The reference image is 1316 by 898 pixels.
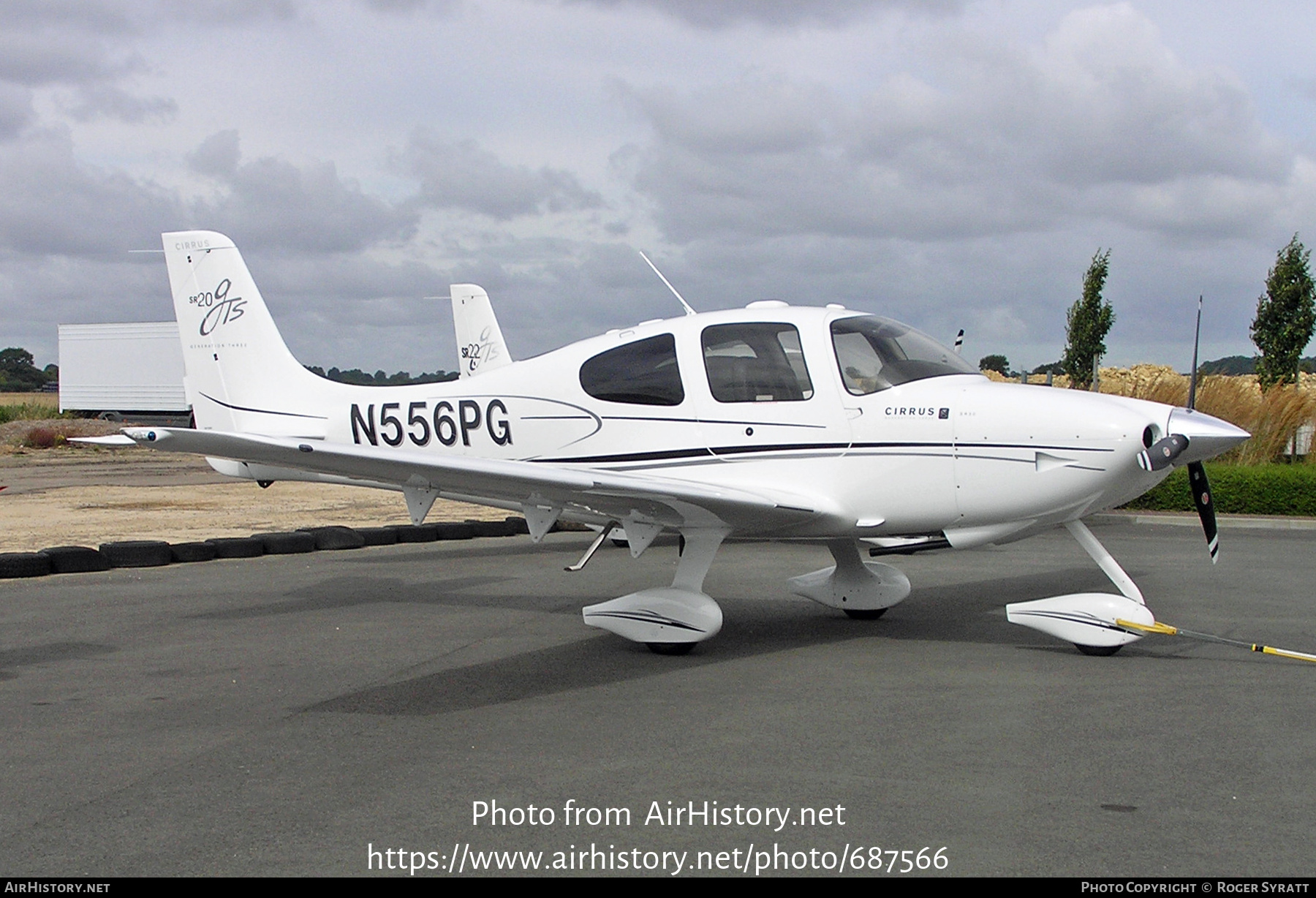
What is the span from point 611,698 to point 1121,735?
2706 mm

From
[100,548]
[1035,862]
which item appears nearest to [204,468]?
[100,548]

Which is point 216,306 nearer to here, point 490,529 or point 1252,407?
point 490,529

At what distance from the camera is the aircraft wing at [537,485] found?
624 centimetres

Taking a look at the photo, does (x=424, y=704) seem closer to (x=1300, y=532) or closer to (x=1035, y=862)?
(x=1035, y=862)

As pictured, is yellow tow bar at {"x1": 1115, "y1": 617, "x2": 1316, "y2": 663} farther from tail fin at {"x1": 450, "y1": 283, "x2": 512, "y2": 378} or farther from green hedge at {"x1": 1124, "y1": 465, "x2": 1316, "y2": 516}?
tail fin at {"x1": 450, "y1": 283, "x2": 512, "y2": 378}

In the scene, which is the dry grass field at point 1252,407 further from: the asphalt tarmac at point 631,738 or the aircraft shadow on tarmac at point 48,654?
the aircraft shadow on tarmac at point 48,654

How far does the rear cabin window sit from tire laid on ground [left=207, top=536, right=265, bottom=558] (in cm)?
600

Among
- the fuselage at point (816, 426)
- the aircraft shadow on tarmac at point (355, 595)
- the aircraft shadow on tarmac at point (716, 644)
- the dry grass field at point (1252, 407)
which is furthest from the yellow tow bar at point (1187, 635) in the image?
the dry grass field at point (1252, 407)

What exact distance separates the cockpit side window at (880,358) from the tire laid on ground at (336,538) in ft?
25.5

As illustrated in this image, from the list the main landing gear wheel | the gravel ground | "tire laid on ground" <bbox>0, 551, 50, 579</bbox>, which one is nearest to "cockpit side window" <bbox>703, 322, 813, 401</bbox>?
the main landing gear wheel

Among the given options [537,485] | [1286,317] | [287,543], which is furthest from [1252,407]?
[537,485]

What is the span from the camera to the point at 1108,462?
7285 millimetres

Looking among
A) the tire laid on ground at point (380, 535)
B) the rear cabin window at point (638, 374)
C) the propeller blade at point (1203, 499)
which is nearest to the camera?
the propeller blade at point (1203, 499)

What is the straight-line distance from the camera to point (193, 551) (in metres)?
12.6
